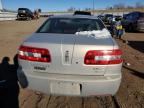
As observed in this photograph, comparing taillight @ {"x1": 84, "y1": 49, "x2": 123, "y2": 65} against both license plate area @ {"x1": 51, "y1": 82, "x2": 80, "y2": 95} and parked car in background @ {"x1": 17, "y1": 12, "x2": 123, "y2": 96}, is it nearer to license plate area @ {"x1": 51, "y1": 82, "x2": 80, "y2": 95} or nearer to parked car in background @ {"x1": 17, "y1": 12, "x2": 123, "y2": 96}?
parked car in background @ {"x1": 17, "y1": 12, "x2": 123, "y2": 96}

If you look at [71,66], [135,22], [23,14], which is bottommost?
[23,14]

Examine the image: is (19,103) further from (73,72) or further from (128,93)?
(128,93)

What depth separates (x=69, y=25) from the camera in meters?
5.62

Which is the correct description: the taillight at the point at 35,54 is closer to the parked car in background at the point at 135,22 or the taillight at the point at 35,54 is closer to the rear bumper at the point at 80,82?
the rear bumper at the point at 80,82

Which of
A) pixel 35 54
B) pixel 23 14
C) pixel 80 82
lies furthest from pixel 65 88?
pixel 23 14

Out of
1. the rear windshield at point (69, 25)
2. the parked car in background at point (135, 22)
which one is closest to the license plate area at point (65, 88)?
the rear windshield at point (69, 25)

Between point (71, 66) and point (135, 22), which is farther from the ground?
point (71, 66)

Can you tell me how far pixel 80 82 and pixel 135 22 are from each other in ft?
60.8

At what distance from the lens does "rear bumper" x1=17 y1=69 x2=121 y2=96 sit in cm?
415

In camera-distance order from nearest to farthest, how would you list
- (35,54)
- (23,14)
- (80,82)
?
(80,82)
(35,54)
(23,14)

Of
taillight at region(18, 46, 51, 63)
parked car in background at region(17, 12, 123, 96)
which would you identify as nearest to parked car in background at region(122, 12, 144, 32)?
parked car in background at region(17, 12, 123, 96)

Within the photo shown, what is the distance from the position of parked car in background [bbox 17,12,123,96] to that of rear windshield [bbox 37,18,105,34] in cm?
94

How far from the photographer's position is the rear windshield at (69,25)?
17.5 ft

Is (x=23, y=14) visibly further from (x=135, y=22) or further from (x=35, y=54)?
(x=35, y=54)
